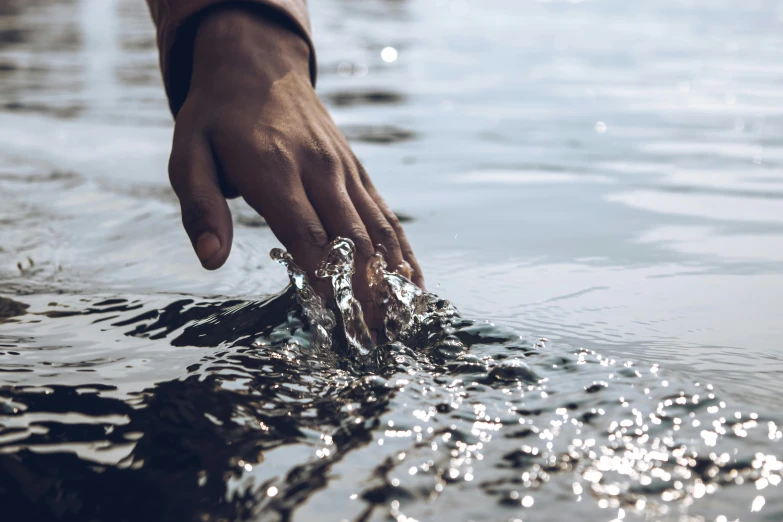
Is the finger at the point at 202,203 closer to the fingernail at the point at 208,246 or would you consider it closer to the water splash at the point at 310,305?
the fingernail at the point at 208,246

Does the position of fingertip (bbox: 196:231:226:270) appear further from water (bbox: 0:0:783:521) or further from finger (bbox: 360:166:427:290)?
finger (bbox: 360:166:427:290)

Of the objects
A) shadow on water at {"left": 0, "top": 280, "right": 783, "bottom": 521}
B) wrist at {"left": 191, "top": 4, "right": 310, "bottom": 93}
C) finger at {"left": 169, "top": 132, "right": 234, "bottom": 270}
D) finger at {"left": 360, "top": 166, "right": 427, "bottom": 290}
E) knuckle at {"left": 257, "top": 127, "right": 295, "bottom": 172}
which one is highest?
wrist at {"left": 191, "top": 4, "right": 310, "bottom": 93}

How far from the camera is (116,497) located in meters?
0.96

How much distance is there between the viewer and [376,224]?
1655mm

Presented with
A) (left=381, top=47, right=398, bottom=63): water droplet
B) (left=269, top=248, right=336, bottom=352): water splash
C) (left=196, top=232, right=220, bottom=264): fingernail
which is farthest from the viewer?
(left=381, top=47, right=398, bottom=63): water droplet

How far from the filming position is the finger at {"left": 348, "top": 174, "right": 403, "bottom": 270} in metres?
1.64

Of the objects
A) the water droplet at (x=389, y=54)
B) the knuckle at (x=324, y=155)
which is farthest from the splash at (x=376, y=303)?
the water droplet at (x=389, y=54)

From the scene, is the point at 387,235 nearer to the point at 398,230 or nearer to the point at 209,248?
the point at 398,230

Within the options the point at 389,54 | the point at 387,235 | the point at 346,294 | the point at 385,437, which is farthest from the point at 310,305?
the point at 389,54

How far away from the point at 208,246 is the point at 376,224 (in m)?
0.38

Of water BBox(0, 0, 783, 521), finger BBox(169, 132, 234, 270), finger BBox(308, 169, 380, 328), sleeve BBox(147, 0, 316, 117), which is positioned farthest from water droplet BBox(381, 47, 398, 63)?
finger BBox(169, 132, 234, 270)

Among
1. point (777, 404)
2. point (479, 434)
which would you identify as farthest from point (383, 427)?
point (777, 404)

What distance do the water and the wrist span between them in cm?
47

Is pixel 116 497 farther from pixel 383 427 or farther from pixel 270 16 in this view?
pixel 270 16
